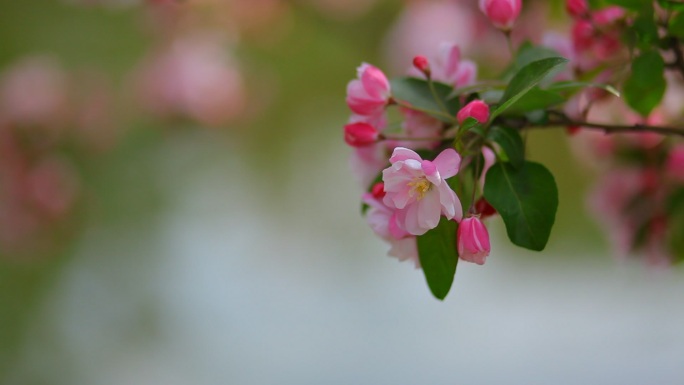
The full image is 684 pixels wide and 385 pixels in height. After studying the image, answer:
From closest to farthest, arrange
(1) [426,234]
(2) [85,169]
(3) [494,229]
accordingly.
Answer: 1. (1) [426,234]
2. (2) [85,169]
3. (3) [494,229]

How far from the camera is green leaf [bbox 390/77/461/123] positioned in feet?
1.49

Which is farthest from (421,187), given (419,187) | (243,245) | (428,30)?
(243,245)

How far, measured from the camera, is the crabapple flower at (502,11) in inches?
18.2

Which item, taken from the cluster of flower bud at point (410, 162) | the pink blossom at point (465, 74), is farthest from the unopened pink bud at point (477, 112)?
the pink blossom at point (465, 74)

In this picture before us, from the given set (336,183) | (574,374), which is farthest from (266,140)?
(574,374)

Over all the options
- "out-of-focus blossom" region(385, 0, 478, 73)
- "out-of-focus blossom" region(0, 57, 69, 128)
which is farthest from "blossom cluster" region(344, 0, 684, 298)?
"out-of-focus blossom" region(0, 57, 69, 128)

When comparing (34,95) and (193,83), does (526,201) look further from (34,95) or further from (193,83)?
(34,95)

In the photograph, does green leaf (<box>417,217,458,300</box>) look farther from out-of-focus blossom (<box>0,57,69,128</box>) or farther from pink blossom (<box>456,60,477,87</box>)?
out-of-focus blossom (<box>0,57,69,128</box>)

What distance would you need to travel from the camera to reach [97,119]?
118 centimetres

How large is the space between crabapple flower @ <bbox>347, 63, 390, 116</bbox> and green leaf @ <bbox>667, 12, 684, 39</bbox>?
185 mm

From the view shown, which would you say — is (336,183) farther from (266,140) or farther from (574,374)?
(574,374)

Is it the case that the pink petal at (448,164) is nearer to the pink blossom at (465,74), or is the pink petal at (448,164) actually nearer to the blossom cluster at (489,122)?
the blossom cluster at (489,122)

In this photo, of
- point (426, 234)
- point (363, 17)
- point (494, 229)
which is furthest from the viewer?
point (494, 229)

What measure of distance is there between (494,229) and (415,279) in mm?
214
